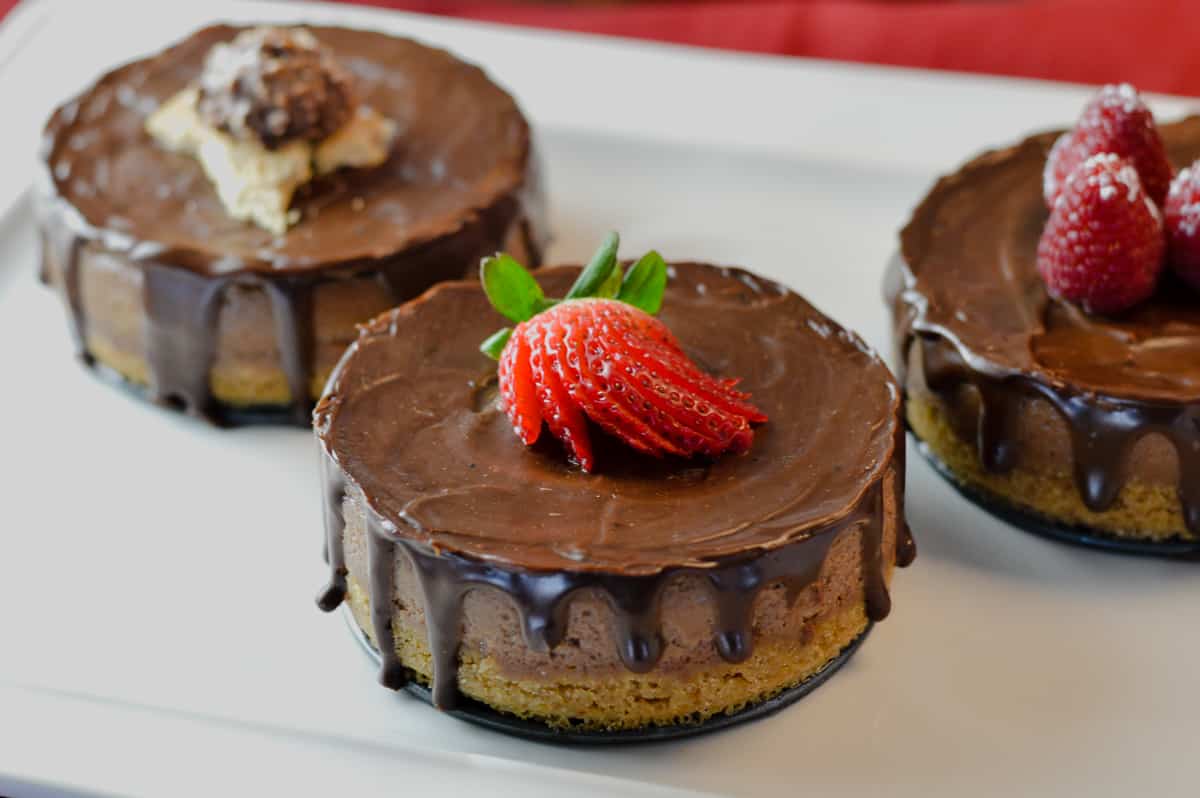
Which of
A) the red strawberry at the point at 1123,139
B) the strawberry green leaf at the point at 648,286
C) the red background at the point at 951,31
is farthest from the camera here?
the red background at the point at 951,31

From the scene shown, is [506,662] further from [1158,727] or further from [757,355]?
[1158,727]

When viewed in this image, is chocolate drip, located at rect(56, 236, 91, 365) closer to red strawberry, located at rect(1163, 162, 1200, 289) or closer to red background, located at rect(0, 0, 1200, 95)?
red background, located at rect(0, 0, 1200, 95)

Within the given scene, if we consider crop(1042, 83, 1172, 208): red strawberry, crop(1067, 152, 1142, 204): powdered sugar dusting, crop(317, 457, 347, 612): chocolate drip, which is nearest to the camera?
crop(317, 457, 347, 612): chocolate drip

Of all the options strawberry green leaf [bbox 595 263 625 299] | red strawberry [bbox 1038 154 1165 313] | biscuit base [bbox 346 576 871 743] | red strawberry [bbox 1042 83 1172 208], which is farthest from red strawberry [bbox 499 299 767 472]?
red strawberry [bbox 1042 83 1172 208]

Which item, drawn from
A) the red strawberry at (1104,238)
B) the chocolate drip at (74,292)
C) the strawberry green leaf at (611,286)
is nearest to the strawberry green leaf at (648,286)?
the strawberry green leaf at (611,286)

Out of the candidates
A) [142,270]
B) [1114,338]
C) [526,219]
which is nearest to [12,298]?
[142,270]

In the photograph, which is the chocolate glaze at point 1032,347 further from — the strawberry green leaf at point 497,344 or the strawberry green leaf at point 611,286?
the strawberry green leaf at point 497,344
